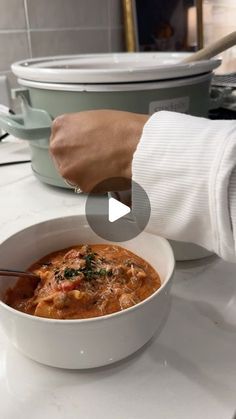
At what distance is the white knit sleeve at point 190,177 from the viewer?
287mm

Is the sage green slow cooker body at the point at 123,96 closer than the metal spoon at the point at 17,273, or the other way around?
the metal spoon at the point at 17,273

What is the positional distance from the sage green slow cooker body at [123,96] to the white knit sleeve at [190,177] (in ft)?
0.50

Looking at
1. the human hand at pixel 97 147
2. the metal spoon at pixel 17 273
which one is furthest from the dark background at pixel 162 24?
the metal spoon at pixel 17 273

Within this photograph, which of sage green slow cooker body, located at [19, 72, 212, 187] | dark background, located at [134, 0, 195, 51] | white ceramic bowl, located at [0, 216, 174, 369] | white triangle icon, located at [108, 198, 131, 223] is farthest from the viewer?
dark background, located at [134, 0, 195, 51]

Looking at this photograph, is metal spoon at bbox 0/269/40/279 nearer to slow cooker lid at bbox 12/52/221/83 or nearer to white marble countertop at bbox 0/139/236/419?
white marble countertop at bbox 0/139/236/419

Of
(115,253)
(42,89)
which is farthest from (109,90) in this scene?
(115,253)

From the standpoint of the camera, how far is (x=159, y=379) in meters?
0.28

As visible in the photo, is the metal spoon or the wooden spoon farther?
the wooden spoon

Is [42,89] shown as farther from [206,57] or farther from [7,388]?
[7,388]

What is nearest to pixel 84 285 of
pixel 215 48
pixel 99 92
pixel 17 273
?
pixel 17 273
